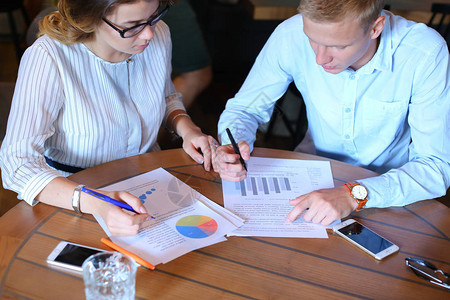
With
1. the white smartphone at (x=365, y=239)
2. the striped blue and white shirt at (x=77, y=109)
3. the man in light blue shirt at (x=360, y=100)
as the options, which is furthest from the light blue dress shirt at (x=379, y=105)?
the striped blue and white shirt at (x=77, y=109)

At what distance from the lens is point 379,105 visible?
1590mm

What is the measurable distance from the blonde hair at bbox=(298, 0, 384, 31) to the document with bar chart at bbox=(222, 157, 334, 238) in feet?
1.63

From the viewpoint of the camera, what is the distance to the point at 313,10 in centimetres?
131

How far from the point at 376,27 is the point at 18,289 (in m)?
1.29

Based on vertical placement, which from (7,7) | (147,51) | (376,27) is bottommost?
(7,7)

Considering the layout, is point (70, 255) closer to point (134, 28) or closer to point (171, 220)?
point (171, 220)

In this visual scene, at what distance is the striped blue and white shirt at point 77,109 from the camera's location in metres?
1.28

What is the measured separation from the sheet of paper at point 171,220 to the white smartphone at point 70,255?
0.27 feet

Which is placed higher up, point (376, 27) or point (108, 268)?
point (376, 27)

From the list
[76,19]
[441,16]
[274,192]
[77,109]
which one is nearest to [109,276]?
[274,192]

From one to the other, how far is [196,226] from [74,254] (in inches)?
12.5

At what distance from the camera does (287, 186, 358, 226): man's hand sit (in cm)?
120

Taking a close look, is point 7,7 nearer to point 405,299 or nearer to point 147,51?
point 147,51

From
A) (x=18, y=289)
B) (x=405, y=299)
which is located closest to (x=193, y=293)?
(x=18, y=289)
